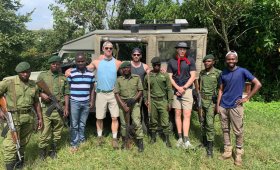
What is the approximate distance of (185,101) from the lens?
16.5 ft

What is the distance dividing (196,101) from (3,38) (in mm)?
8616

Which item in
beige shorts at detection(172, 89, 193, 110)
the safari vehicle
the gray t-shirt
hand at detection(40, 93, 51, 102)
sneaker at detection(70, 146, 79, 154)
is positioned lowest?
sneaker at detection(70, 146, 79, 154)

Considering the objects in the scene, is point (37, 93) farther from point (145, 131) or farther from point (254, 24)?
point (254, 24)

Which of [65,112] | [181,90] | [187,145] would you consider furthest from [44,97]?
[187,145]

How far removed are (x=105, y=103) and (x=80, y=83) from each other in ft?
1.73

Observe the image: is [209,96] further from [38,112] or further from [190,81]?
[38,112]

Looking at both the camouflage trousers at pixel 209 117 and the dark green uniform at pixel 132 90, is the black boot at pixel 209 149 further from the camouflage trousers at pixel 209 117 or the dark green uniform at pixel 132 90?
the dark green uniform at pixel 132 90

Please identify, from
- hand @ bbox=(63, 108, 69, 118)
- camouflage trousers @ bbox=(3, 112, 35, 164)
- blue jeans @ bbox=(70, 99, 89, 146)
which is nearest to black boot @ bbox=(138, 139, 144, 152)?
blue jeans @ bbox=(70, 99, 89, 146)

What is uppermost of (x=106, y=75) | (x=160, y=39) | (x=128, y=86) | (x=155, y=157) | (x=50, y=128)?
(x=160, y=39)

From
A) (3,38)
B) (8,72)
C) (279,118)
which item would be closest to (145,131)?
(279,118)

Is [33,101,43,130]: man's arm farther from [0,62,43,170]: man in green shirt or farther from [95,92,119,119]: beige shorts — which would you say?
[95,92,119,119]: beige shorts

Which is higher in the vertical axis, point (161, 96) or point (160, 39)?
point (160, 39)

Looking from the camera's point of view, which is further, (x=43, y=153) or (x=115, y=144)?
(x=115, y=144)

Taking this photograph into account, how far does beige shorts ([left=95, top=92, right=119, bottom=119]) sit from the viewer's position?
196 inches
